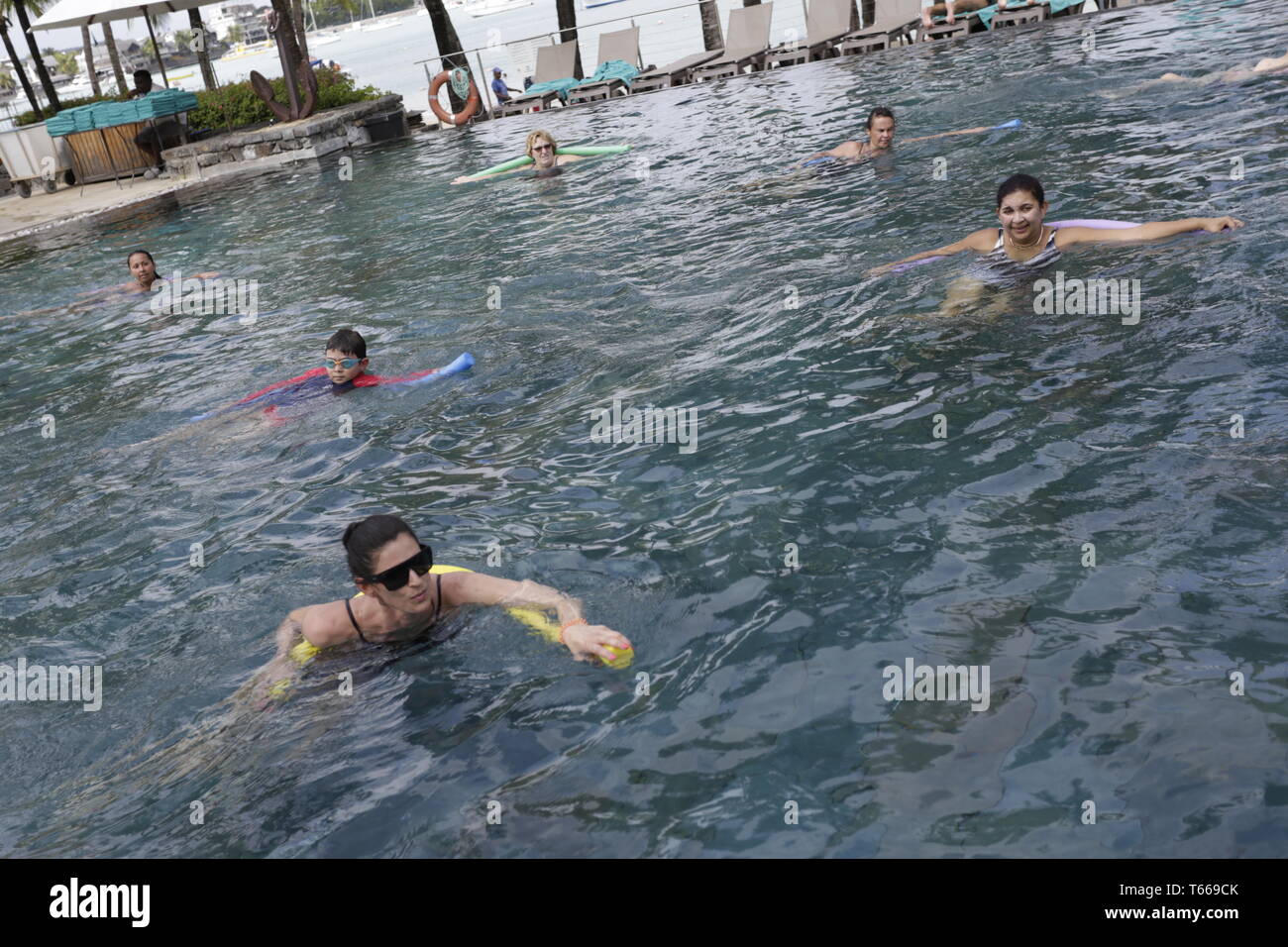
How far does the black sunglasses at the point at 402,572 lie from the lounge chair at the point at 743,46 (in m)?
21.5

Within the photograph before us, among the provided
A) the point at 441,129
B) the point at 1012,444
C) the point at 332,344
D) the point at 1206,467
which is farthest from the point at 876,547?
the point at 441,129

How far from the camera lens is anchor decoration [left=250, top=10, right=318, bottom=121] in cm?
2275

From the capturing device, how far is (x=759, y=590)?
4.88 metres

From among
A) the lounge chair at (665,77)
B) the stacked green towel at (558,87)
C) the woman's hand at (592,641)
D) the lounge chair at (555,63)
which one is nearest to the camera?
the woman's hand at (592,641)

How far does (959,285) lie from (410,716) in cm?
544

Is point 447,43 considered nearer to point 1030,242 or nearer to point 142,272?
point 142,272

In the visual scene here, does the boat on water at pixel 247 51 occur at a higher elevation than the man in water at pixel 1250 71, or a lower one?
higher

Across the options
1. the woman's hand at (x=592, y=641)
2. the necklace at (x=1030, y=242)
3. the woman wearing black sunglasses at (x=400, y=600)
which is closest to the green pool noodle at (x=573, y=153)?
the necklace at (x=1030, y=242)

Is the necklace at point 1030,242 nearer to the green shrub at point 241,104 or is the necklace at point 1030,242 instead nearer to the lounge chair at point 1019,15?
the lounge chair at point 1019,15

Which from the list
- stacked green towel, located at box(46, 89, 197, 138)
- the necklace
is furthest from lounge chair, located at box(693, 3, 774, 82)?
the necklace

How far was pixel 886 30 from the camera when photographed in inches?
912

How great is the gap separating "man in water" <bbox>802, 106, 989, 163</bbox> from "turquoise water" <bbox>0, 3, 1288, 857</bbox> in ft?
4.71

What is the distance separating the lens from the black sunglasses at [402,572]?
14.5 ft
